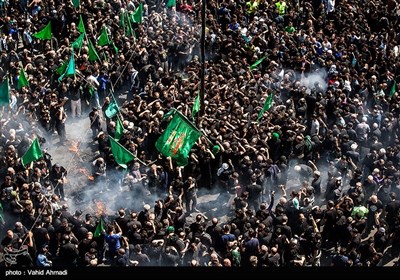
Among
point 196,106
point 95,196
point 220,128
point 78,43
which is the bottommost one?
point 95,196

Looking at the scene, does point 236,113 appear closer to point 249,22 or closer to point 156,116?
point 156,116

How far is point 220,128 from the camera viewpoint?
18.8 meters

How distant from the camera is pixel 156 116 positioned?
19312 millimetres

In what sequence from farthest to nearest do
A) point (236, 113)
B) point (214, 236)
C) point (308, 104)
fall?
point (308, 104) < point (236, 113) < point (214, 236)

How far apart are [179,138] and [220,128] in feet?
9.76

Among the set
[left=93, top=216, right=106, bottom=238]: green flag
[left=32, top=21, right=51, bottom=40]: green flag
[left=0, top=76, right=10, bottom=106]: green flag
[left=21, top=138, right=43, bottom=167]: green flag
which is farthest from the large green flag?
[left=93, top=216, right=106, bottom=238]: green flag

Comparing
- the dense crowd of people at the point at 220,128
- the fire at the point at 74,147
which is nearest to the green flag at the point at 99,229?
the dense crowd of people at the point at 220,128

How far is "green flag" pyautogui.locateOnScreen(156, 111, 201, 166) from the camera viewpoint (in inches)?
624

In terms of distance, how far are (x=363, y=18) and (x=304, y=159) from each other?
35.3 feet

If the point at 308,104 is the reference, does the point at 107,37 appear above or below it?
above

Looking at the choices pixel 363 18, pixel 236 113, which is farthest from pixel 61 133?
pixel 363 18

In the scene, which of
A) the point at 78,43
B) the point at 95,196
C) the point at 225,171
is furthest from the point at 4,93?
the point at 225,171

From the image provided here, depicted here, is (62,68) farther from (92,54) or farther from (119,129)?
(119,129)

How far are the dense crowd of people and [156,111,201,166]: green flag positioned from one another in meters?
1.06
